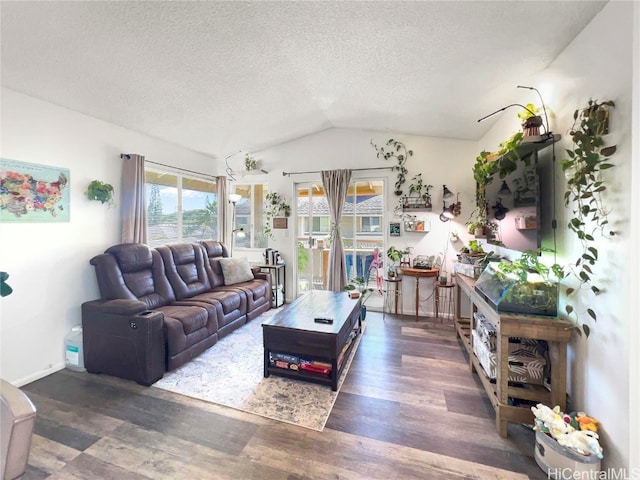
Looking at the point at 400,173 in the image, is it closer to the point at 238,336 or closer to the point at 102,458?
the point at 238,336

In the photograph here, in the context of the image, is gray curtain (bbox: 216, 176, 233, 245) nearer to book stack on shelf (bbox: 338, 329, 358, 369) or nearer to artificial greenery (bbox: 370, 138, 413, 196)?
artificial greenery (bbox: 370, 138, 413, 196)

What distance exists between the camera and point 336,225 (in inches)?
173

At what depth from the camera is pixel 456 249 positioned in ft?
12.9

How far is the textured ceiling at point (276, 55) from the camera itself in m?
1.70

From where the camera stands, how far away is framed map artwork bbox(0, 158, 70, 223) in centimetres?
224

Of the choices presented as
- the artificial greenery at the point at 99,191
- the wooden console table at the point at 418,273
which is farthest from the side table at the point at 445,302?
the artificial greenery at the point at 99,191

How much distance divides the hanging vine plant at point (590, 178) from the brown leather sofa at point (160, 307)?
116 inches

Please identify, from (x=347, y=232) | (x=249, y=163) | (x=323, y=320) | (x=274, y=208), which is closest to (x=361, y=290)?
(x=323, y=320)

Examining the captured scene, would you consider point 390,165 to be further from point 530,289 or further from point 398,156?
point 530,289

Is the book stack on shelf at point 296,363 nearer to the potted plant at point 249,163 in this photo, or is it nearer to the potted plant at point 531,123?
the potted plant at point 531,123

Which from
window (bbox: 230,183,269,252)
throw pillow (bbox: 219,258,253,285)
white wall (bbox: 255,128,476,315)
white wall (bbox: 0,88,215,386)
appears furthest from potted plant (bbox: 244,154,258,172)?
white wall (bbox: 0,88,215,386)

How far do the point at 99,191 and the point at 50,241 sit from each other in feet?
2.13

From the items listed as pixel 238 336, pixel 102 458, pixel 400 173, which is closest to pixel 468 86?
pixel 400 173

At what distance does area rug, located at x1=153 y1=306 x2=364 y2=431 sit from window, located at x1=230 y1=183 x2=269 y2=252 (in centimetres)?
241
